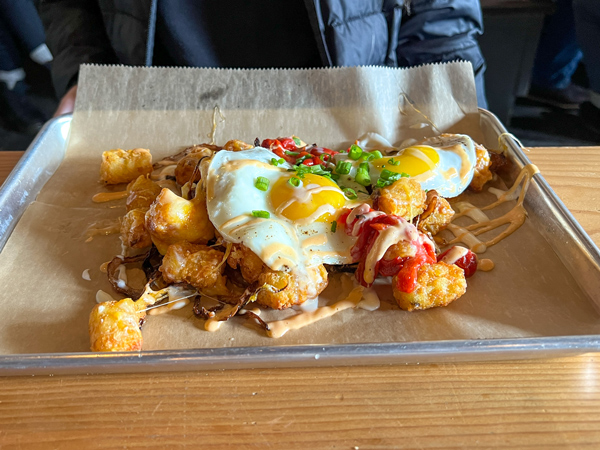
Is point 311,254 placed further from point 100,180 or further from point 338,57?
point 338,57

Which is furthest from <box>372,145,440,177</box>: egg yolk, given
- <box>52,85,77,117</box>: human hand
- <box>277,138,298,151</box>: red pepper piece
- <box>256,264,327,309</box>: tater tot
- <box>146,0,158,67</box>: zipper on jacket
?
<box>52,85,77,117</box>: human hand

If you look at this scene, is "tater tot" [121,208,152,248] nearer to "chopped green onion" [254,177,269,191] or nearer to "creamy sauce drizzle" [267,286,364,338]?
"chopped green onion" [254,177,269,191]

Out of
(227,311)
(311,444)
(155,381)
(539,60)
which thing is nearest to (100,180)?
(227,311)

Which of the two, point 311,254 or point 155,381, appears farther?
point 311,254

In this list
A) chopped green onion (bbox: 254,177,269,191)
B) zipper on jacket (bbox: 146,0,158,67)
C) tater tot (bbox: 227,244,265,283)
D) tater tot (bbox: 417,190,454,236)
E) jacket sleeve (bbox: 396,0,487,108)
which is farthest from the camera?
jacket sleeve (bbox: 396,0,487,108)

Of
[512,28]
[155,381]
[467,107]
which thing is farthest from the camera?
[512,28]

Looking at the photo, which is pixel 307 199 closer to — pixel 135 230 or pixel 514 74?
pixel 135 230

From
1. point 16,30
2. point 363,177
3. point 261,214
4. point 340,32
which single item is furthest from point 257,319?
point 16,30
